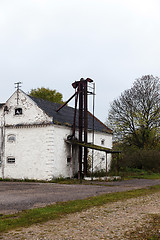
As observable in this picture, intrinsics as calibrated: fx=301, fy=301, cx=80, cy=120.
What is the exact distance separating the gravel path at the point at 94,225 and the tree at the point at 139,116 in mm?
24501

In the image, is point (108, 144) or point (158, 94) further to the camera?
point (158, 94)

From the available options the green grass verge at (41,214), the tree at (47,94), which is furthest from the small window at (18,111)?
the tree at (47,94)

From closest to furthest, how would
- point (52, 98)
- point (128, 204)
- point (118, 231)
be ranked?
point (118, 231)
point (128, 204)
point (52, 98)

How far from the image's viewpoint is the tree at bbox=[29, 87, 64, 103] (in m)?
47.7

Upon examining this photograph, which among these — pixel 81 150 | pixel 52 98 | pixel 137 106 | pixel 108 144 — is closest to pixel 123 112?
pixel 137 106

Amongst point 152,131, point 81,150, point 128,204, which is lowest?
point 128,204

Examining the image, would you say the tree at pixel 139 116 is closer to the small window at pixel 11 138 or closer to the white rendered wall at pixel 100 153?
the white rendered wall at pixel 100 153

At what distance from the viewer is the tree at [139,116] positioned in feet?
110

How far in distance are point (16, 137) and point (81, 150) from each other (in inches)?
192

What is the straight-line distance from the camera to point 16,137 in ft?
72.7

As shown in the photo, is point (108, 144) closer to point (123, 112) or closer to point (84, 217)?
point (123, 112)

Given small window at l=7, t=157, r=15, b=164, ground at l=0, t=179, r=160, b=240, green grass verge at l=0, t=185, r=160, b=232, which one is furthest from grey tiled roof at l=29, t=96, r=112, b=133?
ground at l=0, t=179, r=160, b=240

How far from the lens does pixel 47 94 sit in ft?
157

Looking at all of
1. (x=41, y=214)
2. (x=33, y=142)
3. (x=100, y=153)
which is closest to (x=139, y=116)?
(x=100, y=153)
